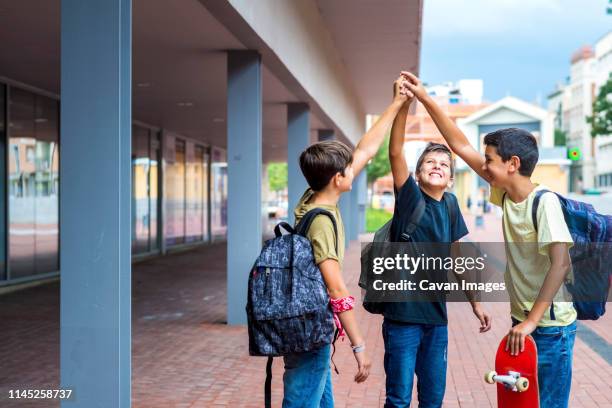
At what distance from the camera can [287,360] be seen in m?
3.68

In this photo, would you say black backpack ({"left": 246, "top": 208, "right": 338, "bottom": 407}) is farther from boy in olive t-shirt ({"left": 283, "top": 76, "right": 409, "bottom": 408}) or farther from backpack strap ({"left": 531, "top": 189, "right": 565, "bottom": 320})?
backpack strap ({"left": 531, "top": 189, "right": 565, "bottom": 320})

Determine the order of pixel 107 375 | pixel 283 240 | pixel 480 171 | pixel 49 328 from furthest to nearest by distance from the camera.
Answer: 1. pixel 49 328
2. pixel 107 375
3. pixel 480 171
4. pixel 283 240

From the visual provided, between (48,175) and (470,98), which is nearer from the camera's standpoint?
(48,175)

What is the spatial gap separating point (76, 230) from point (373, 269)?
1.97 m

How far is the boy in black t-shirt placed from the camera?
13.5 feet

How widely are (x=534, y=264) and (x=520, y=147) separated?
1.55 ft

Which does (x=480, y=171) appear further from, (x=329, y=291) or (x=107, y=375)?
→ (x=107, y=375)

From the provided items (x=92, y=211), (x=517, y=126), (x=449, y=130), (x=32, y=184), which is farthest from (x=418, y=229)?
(x=517, y=126)

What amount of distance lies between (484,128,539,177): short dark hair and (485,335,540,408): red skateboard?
0.70 meters

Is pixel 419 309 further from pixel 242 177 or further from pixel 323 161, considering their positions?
pixel 242 177

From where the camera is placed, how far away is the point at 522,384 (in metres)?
3.42

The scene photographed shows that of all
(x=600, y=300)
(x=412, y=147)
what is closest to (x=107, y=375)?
(x=600, y=300)

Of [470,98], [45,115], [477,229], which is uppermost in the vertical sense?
[470,98]

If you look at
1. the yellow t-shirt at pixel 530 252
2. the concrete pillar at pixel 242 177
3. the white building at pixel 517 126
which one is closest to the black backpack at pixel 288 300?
the yellow t-shirt at pixel 530 252
